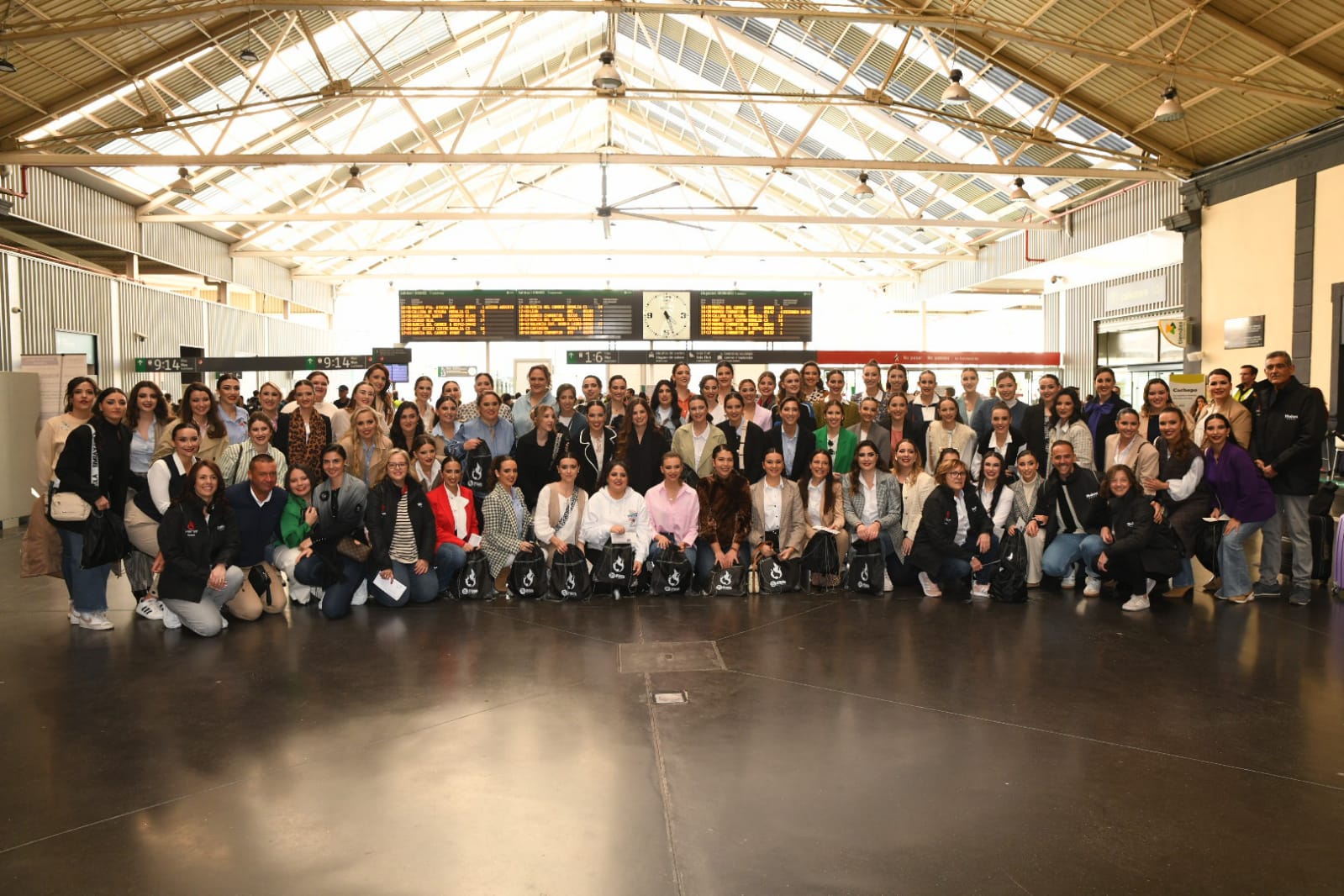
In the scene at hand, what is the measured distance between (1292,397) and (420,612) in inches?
247

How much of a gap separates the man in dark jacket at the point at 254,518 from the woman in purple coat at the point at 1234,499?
639cm

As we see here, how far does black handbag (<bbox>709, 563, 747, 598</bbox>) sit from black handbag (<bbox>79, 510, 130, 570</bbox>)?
3.87 metres

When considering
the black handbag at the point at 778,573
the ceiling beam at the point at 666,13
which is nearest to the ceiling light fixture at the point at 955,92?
the ceiling beam at the point at 666,13

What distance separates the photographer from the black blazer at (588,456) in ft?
22.3

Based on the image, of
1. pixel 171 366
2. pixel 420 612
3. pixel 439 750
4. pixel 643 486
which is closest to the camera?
pixel 439 750

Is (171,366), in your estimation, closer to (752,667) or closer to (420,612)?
(420,612)

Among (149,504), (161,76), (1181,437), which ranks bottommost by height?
(149,504)

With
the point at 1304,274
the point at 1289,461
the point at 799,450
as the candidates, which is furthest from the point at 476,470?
the point at 1304,274

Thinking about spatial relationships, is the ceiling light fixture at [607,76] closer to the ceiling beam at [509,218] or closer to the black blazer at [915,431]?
the ceiling beam at [509,218]

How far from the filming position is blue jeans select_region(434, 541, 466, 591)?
6.25 metres

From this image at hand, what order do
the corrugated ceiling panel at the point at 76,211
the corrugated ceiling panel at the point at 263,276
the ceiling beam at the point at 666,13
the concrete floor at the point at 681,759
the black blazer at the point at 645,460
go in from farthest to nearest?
the corrugated ceiling panel at the point at 263,276 → the corrugated ceiling panel at the point at 76,211 → the ceiling beam at the point at 666,13 → the black blazer at the point at 645,460 → the concrete floor at the point at 681,759

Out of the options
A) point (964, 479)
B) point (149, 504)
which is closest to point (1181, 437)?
point (964, 479)

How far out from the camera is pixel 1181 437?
6133 millimetres

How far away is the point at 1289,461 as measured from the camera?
607 centimetres
